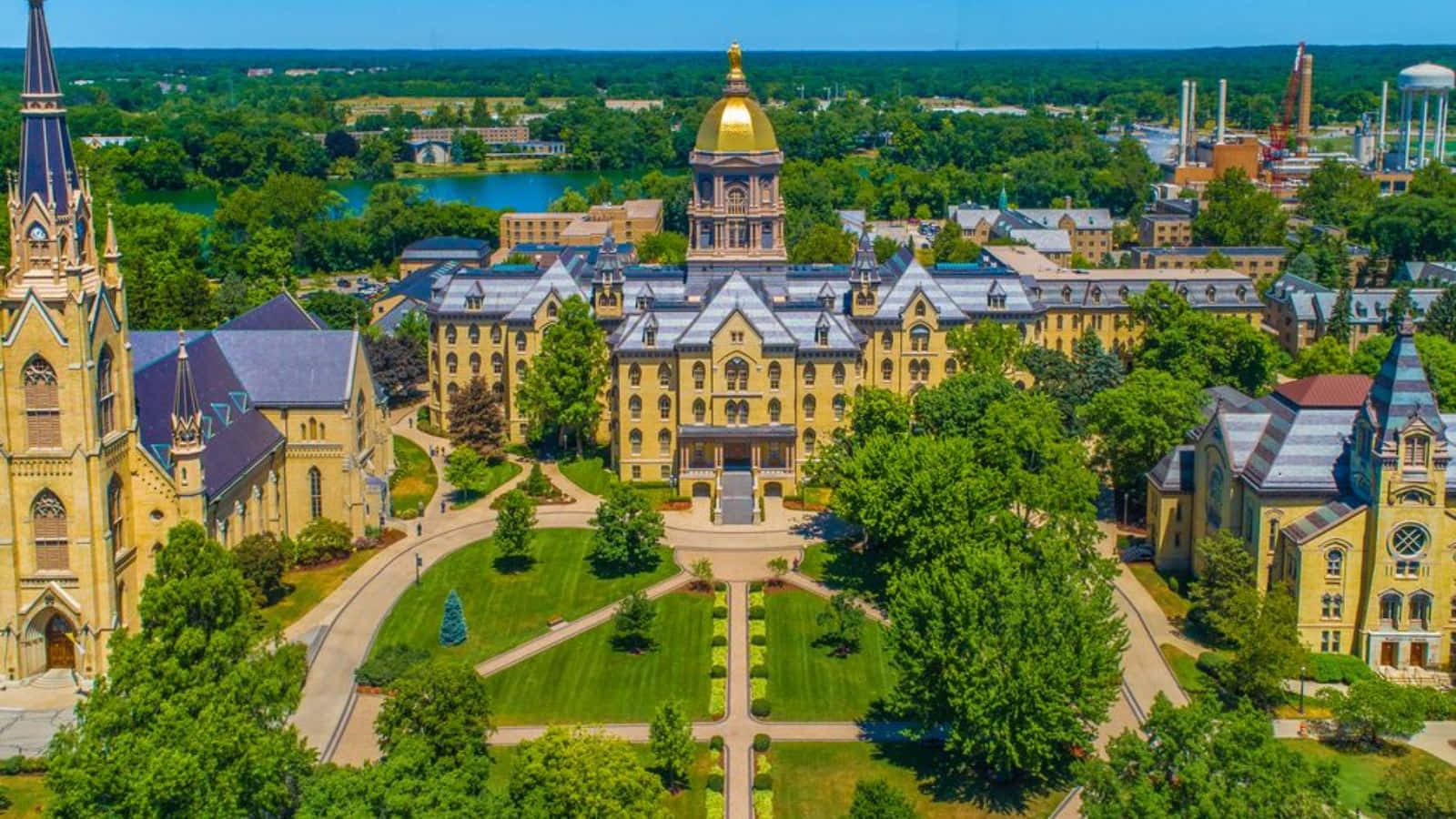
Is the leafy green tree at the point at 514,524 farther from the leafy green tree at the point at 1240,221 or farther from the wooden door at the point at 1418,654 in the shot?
the leafy green tree at the point at 1240,221

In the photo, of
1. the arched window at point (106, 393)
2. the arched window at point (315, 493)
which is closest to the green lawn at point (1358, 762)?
the arched window at point (106, 393)

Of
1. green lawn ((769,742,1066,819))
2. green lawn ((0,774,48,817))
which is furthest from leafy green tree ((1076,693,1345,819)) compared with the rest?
green lawn ((0,774,48,817))

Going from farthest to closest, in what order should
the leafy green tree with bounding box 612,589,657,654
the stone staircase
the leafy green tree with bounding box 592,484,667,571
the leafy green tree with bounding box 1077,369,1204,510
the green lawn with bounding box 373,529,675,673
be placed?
the stone staircase
the leafy green tree with bounding box 1077,369,1204,510
the leafy green tree with bounding box 592,484,667,571
the green lawn with bounding box 373,529,675,673
the leafy green tree with bounding box 612,589,657,654

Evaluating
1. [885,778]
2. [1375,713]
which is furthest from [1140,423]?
[885,778]

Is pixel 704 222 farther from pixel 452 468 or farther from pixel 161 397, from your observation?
pixel 161 397

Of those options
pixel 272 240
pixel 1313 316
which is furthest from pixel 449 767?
pixel 272 240

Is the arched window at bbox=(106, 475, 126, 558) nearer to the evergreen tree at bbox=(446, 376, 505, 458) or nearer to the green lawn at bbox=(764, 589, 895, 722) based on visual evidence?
the green lawn at bbox=(764, 589, 895, 722)

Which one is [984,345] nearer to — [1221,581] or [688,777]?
[1221,581]

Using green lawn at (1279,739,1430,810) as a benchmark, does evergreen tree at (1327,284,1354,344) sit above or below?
above

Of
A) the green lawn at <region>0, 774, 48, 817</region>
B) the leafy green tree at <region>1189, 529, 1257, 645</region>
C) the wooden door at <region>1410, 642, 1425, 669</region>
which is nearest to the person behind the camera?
the green lawn at <region>0, 774, 48, 817</region>
